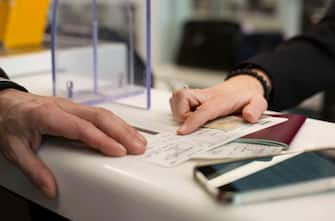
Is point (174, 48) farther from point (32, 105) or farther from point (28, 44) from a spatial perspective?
point (32, 105)

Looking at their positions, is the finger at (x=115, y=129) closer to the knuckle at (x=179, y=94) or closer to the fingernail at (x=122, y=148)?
the fingernail at (x=122, y=148)

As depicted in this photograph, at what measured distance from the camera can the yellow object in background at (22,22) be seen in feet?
3.18

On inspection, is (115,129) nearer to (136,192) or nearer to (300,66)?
(136,192)

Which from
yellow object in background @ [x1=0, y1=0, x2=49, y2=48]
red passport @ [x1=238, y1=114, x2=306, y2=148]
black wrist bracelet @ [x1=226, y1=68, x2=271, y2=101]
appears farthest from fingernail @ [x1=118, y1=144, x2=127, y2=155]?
yellow object in background @ [x1=0, y1=0, x2=49, y2=48]

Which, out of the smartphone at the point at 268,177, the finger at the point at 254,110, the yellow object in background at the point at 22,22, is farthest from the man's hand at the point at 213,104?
the yellow object in background at the point at 22,22

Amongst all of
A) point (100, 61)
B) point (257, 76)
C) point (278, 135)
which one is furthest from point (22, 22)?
point (278, 135)

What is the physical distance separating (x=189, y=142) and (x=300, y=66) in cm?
33

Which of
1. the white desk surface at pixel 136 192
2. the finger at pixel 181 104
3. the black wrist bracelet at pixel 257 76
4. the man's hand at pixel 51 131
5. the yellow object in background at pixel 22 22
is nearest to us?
the white desk surface at pixel 136 192

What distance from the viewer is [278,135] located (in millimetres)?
476

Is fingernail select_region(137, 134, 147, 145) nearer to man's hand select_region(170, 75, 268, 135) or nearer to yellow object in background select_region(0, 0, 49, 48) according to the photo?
man's hand select_region(170, 75, 268, 135)

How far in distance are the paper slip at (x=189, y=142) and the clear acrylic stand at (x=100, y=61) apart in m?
0.15

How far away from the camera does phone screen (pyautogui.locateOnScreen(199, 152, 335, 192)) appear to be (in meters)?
0.36

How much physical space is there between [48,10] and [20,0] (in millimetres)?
90

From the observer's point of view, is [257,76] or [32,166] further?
[257,76]
